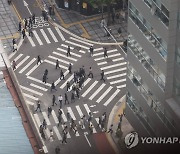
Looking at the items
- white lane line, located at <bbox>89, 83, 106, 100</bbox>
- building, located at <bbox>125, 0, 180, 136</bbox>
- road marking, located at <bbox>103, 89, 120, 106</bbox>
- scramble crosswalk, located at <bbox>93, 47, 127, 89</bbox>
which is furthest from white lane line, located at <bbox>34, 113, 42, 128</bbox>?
building, located at <bbox>125, 0, 180, 136</bbox>

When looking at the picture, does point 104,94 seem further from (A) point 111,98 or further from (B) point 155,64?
(B) point 155,64

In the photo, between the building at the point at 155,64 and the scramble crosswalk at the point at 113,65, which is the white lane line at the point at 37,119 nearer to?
the scramble crosswalk at the point at 113,65

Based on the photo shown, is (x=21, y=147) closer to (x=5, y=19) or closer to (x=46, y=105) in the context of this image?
(x=46, y=105)

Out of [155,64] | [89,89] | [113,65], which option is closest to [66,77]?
[89,89]

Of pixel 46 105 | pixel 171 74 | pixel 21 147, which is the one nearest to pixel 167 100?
pixel 171 74

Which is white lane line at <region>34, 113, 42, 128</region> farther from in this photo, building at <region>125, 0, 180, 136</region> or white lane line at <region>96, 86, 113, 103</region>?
building at <region>125, 0, 180, 136</region>

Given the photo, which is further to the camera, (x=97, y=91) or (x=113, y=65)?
(x=113, y=65)
